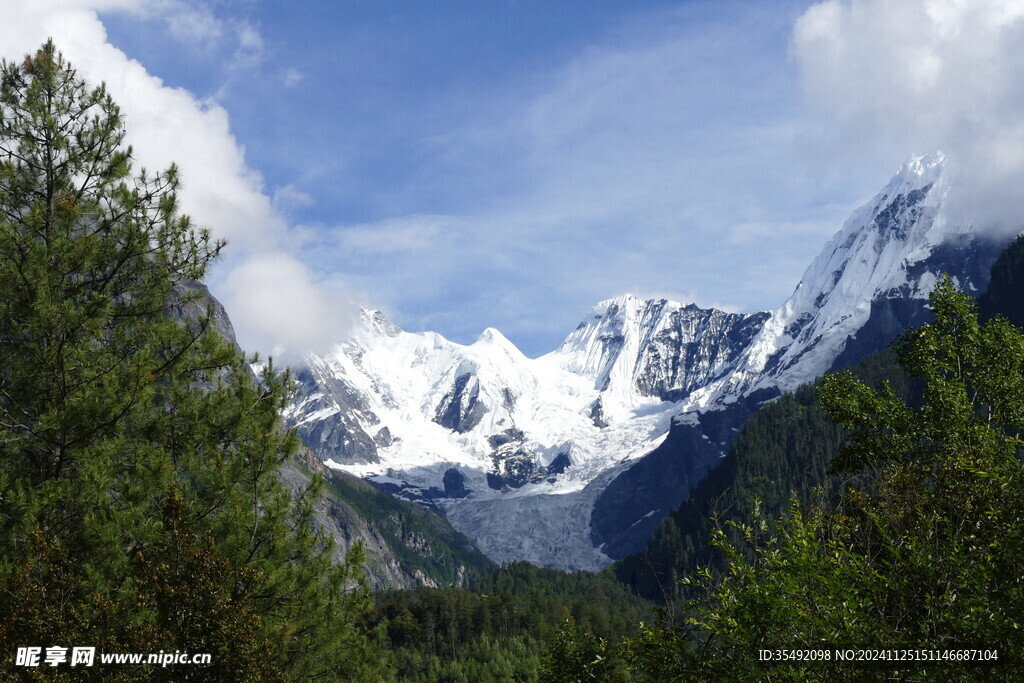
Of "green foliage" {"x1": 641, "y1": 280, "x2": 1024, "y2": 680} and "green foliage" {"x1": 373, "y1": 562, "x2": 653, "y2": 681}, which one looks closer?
"green foliage" {"x1": 641, "y1": 280, "x2": 1024, "y2": 680}

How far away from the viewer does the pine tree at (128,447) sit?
49.1 feet

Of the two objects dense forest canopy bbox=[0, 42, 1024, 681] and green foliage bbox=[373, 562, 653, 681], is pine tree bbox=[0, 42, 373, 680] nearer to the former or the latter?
dense forest canopy bbox=[0, 42, 1024, 681]

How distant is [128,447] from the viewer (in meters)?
18.1

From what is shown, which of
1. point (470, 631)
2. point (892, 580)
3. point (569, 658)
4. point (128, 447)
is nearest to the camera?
point (892, 580)

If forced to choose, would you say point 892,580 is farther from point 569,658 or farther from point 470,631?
Answer: point 470,631

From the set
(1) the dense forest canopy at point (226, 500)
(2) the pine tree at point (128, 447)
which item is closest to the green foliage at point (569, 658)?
(1) the dense forest canopy at point (226, 500)

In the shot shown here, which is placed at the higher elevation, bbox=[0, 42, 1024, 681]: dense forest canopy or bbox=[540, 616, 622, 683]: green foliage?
bbox=[0, 42, 1024, 681]: dense forest canopy

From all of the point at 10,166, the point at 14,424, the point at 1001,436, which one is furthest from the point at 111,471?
the point at 1001,436

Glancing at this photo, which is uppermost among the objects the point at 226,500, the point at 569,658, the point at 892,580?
the point at 226,500

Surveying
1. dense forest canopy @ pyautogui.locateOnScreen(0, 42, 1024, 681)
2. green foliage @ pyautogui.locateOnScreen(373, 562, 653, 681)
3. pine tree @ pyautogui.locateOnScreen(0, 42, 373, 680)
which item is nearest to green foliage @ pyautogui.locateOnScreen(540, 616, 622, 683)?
dense forest canopy @ pyautogui.locateOnScreen(0, 42, 1024, 681)

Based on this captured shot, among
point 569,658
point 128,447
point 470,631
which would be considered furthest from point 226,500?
point 470,631

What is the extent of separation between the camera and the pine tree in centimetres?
1495

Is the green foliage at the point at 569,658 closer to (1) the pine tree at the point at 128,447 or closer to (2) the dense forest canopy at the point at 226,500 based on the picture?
(2) the dense forest canopy at the point at 226,500

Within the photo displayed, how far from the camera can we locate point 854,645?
13.9m
